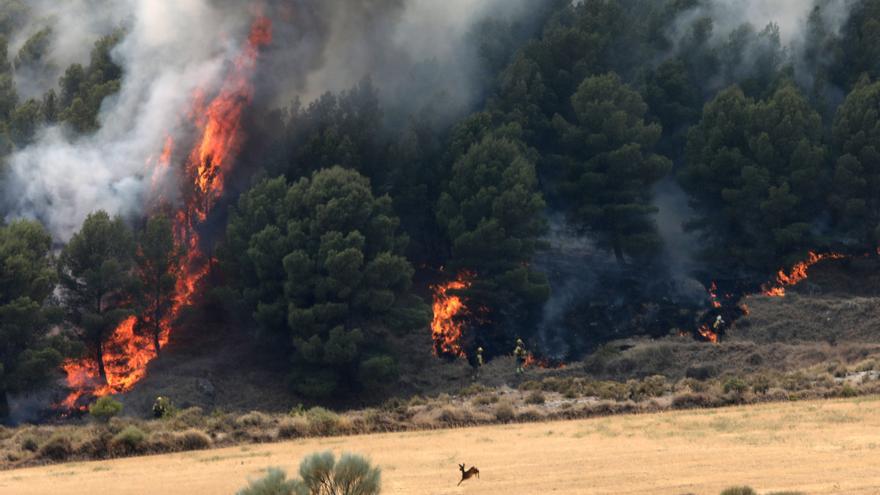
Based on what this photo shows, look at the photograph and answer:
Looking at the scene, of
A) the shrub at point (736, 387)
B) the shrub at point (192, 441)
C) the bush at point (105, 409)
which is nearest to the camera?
the shrub at point (192, 441)

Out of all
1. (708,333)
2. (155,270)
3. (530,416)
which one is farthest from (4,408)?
(708,333)

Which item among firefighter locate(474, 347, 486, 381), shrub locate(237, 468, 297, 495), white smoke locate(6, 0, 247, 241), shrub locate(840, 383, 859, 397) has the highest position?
white smoke locate(6, 0, 247, 241)

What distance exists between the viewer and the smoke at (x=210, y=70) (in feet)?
250

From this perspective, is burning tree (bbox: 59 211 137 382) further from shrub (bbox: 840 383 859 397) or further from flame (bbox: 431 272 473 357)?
shrub (bbox: 840 383 859 397)

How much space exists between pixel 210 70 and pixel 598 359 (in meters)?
24.0

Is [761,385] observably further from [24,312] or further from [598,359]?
[24,312]

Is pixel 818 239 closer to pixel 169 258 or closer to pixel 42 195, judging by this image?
pixel 169 258

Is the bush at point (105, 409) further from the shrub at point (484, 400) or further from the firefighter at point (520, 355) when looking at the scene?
the firefighter at point (520, 355)

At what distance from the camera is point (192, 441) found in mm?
55250

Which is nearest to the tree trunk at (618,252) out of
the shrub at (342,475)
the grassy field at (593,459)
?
the grassy field at (593,459)

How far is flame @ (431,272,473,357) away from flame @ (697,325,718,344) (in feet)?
36.8

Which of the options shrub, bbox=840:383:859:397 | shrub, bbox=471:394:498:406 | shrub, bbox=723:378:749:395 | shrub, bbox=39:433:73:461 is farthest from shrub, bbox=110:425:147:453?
shrub, bbox=840:383:859:397

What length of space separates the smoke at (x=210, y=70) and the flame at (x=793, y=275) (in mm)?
19411

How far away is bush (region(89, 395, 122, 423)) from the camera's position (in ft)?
206
